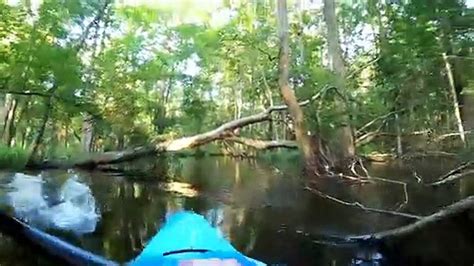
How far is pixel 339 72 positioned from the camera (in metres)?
15.2

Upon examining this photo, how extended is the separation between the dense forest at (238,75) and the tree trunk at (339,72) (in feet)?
0.11

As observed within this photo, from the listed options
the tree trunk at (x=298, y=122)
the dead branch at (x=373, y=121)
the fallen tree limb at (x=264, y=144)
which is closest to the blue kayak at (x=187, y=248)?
the tree trunk at (x=298, y=122)

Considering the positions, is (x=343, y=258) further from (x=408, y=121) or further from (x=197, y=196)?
(x=408, y=121)

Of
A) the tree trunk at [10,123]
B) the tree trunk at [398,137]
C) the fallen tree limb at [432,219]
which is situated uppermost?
the tree trunk at [10,123]

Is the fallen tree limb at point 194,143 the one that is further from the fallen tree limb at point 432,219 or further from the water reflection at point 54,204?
the fallen tree limb at point 432,219

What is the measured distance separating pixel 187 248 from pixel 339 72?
12.9 m

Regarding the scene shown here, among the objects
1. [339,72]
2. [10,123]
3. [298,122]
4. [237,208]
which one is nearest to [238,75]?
[10,123]

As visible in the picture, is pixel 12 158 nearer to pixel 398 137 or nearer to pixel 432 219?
pixel 398 137

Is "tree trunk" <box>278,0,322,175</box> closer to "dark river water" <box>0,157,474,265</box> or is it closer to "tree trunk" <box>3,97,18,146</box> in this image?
"dark river water" <box>0,157,474,265</box>

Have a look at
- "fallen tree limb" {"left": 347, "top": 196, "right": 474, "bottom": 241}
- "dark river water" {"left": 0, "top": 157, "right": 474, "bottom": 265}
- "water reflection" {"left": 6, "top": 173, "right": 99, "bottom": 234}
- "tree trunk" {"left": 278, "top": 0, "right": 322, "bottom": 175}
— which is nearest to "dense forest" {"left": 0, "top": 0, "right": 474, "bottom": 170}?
"tree trunk" {"left": 278, "top": 0, "right": 322, "bottom": 175}

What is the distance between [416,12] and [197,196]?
516 centimetres

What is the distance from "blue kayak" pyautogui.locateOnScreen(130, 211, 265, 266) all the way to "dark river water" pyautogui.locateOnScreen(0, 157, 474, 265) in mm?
2298

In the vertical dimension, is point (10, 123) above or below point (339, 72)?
below

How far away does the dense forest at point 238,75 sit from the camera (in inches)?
475
